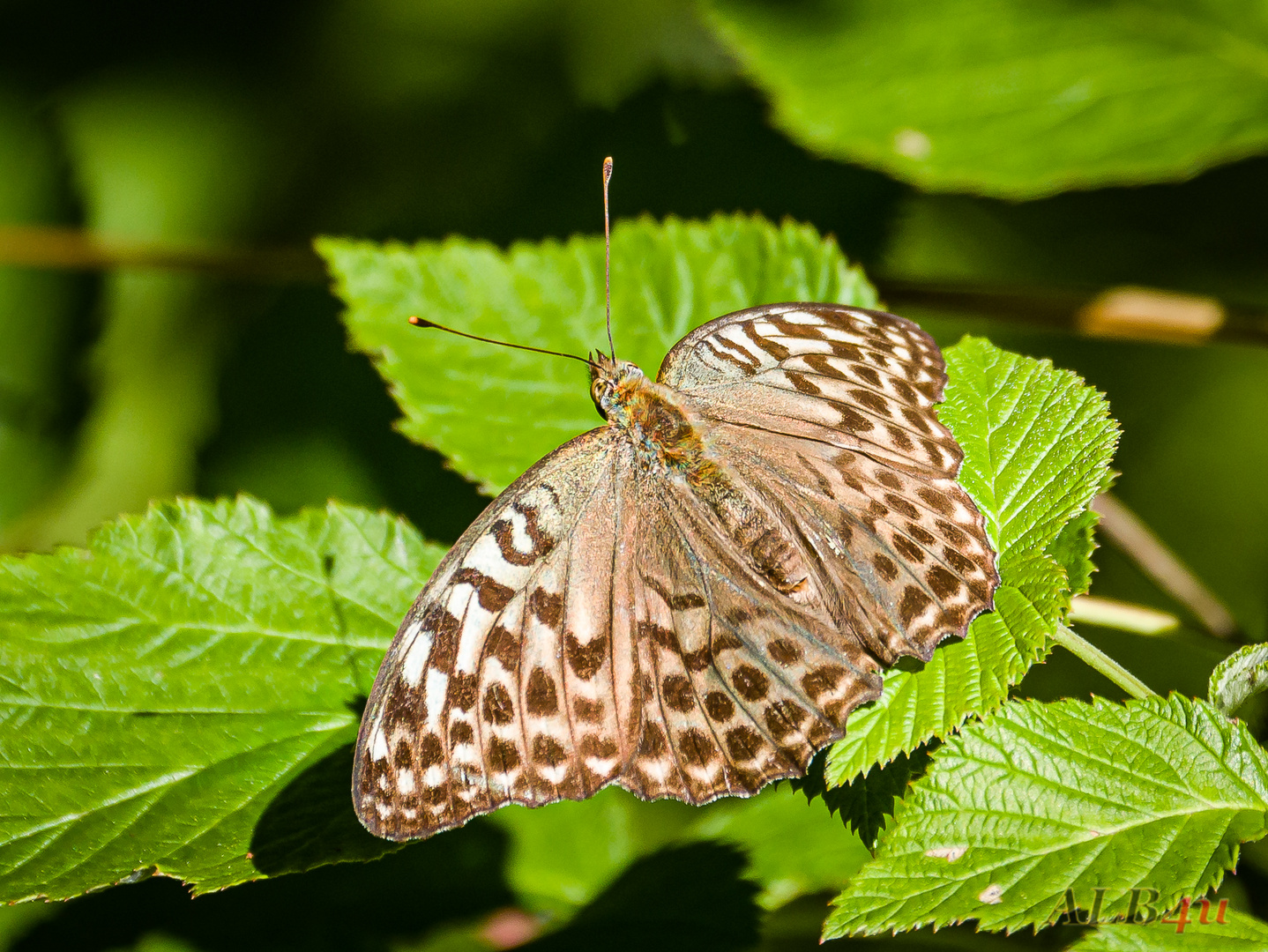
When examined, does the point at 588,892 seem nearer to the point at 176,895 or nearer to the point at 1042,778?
the point at 176,895

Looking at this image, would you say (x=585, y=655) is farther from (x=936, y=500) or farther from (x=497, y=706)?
(x=936, y=500)

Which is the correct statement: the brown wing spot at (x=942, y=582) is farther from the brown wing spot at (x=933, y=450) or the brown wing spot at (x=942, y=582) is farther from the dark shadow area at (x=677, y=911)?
the dark shadow area at (x=677, y=911)

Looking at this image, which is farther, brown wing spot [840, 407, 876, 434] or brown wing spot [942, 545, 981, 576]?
brown wing spot [840, 407, 876, 434]

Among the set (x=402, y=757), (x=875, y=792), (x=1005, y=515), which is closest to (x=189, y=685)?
(x=402, y=757)

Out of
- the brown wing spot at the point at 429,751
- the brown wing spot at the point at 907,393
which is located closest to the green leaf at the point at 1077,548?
the brown wing spot at the point at 907,393

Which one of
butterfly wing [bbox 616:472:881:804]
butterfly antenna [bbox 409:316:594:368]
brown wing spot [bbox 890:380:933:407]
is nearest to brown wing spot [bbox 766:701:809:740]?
butterfly wing [bbox 616:472:881:804]

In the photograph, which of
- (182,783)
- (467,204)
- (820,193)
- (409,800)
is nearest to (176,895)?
(182,783)
